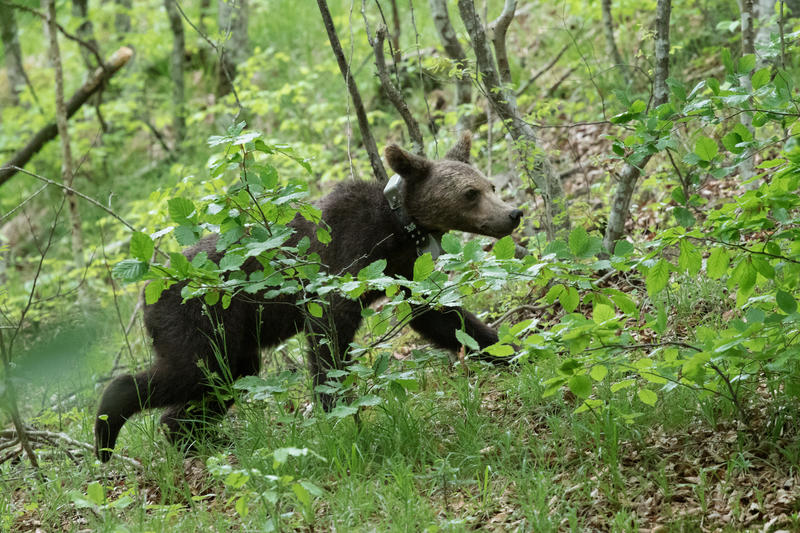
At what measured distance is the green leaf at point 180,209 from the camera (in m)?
3.41

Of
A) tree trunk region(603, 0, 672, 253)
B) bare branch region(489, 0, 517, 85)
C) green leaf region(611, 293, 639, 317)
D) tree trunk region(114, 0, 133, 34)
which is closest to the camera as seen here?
green leaf region(611, 293, 639, 317)

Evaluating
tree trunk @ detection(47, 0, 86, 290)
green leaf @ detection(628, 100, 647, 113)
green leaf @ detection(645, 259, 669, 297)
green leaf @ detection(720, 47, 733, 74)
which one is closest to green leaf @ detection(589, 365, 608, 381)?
green leaf @ detection(645, 259, 669, 297)

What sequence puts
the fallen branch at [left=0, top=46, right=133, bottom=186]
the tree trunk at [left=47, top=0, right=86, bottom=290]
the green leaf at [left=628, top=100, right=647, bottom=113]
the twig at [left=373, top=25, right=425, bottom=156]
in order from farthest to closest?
1. the fallen branch at [left=0, top=46, right=133, bottom=186]
2. the tree trunk at [left=47, top=0, right=86, bottom=290]
3. the twig at [left=373, top=25, right=425, bottom=156]
4. the green leaf at [left=628, top=100, right=647, bottom=113]

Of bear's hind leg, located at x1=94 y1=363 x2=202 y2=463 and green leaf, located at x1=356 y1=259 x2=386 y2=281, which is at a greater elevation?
green leaf, located at x1=356 y1=259 x2=386 y2=281

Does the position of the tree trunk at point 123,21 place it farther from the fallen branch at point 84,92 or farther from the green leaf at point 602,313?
the green leaf at point 602,313

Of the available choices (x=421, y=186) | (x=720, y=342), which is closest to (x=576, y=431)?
(x=720, y=342)

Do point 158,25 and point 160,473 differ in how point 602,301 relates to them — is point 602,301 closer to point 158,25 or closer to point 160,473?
point 160,473

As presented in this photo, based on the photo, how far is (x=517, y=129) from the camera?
6.04 meters

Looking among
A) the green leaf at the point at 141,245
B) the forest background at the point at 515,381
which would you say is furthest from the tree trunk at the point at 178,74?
the green leaf at the point at 141,245

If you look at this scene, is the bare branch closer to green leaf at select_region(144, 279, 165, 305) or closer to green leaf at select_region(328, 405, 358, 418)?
green leaf at select_region(328, 405, 358, 418)

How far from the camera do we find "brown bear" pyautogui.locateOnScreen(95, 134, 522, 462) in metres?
4.82

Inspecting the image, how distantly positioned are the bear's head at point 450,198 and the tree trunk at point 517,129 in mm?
632

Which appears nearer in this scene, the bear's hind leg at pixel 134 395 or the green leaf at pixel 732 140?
the green leaf at pixel 732 140

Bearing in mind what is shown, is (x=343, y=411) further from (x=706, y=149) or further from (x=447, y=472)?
(x=706, y=149)
